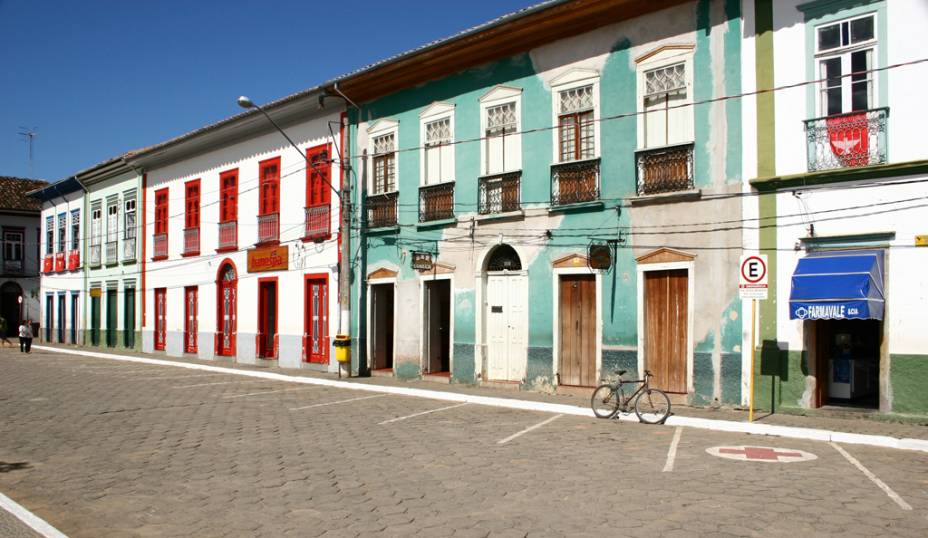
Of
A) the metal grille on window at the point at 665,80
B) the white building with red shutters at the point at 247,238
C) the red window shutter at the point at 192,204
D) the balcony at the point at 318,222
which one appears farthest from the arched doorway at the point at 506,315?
the red window shutter at the point at 192,204

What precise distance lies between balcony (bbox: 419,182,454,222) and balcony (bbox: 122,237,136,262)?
735 inches

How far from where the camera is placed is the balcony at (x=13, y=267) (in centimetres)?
5031

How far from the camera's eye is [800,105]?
12672 millimetres

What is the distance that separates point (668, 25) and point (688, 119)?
1.80 metres

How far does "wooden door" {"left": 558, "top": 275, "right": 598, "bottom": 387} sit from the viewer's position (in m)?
15.7

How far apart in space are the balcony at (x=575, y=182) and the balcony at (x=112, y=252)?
2477 cm

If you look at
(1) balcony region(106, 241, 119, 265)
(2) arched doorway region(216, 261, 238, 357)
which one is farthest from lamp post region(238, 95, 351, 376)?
(1) balcony region(106, 241, 119, 265)

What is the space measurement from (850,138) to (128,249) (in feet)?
95.9

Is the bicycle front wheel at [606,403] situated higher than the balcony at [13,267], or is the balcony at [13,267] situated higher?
the balcony at [13,267]

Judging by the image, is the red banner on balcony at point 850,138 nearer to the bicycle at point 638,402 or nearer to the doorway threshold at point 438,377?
the bicycle at point 638,402

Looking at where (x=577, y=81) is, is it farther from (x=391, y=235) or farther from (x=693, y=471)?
(x=693, y=471)

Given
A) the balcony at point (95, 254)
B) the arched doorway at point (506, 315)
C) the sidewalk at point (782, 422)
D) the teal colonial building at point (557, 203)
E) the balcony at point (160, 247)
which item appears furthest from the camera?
the balcony at point (95, 254)

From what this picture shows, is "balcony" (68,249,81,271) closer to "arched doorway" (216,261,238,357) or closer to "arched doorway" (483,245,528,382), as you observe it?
"arched doorway" (216,261,238,357)

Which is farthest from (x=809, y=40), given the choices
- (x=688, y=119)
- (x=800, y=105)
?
(x=688, y=119)
